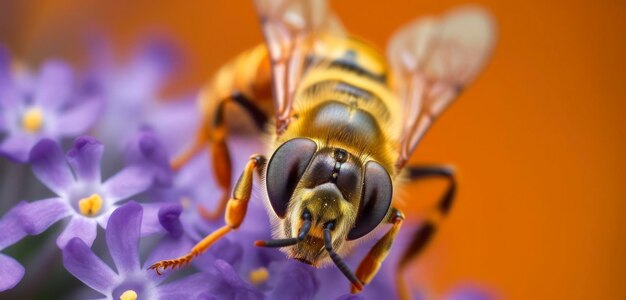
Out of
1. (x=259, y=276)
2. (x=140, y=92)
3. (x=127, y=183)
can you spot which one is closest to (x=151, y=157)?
(x=127, y=183)

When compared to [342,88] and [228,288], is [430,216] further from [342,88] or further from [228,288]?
[228,288]

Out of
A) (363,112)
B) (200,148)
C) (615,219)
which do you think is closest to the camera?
(363,112)

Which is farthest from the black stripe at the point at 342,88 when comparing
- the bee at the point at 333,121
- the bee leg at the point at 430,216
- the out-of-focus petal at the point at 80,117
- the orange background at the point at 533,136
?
the orange background at the point at 533,136

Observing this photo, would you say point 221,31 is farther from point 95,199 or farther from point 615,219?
point 95,199

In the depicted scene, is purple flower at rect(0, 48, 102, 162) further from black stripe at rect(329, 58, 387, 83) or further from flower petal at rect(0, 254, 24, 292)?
black stripe at rect(329, 58, 387, 83)

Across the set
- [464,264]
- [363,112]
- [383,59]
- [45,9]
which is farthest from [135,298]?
[464,264]

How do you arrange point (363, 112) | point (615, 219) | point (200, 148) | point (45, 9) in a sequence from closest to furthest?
point (363, 112)
point (200, 148)
point (45, 9)
point (615, 219)
